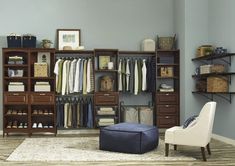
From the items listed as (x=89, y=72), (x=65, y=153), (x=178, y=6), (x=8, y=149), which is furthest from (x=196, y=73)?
(x=8, y=149)

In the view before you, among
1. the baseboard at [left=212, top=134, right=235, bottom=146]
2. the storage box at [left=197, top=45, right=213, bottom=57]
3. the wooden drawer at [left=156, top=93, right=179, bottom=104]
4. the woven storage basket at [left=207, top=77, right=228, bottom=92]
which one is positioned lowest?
the baseboard at [left=212, top=134, right=235, bottom=146]

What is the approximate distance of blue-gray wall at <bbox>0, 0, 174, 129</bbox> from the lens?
8.43 meters

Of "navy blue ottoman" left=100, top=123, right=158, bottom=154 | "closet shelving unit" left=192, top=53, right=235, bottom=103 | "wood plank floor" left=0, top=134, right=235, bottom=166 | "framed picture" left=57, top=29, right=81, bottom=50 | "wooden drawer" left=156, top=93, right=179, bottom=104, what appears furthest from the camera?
"framed picture" left=57, top=29, right=81, bottom=50

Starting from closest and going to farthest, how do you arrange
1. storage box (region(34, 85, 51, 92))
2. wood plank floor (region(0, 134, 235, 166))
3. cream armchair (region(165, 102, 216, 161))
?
wood plank floor (region(0, 134, 235, 166))
cream armchair (region(165, 102, 216, 161))
storage box (region(34, 85, 51, 92))

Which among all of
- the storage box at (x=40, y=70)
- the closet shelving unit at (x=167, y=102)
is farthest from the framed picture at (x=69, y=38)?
the closet shelving unit at (x=167, y=102)

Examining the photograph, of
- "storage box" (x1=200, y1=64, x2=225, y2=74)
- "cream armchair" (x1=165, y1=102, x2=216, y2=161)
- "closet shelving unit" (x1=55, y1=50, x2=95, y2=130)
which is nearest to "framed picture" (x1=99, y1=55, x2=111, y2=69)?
"closet shelving unit" (x1=55, y1=50, x2=95, y2=130)

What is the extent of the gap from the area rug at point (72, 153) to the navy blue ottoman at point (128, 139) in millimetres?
105

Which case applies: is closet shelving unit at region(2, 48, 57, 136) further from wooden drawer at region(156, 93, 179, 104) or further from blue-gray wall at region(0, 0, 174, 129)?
wooden drawer at region(156, 93, 179, 104)

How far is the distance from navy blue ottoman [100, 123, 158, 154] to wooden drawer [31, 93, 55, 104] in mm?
2366

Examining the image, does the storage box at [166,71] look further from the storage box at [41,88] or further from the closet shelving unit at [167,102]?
the storage box at [41,88]

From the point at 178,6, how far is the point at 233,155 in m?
4.06

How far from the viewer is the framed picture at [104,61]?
8359 millimetres

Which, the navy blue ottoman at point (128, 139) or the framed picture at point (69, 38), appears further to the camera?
the framed picture at point (69, 38)

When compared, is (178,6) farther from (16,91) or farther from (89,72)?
(16,91)
